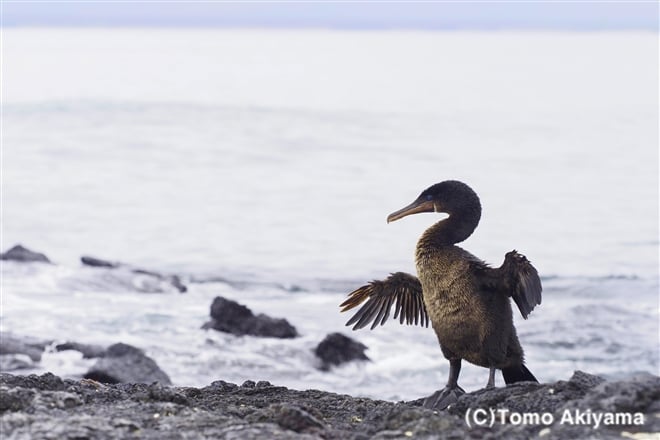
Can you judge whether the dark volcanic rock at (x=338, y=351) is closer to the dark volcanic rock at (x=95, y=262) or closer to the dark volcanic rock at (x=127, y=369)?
the dark volcanic rock at (x=127, y=369)

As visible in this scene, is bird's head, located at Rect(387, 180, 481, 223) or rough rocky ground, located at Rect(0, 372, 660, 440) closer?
rough rocky ground, located at Rect(0, 372, 660, 440)

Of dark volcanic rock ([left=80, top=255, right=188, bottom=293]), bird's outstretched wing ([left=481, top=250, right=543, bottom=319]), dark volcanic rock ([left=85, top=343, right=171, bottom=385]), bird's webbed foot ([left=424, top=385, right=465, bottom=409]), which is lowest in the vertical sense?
bird's webbed foot ([left=424, top=385, right=465, bottom=409])

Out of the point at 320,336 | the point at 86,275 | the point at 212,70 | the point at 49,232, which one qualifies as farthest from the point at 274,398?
the point at 212,70

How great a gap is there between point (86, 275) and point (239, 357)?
612 cm

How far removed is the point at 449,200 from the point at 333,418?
1.91 metres

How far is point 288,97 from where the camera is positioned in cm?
7431

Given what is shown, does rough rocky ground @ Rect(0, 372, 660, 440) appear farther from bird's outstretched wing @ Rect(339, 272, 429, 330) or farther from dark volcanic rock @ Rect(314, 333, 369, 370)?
dark volcanic rock @ Rect(314, 333, 369, 370)

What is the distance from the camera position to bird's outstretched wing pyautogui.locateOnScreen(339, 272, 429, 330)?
9.06m

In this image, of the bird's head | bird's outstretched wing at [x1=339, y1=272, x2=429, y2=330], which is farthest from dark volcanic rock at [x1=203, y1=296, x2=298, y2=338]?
the bird's head

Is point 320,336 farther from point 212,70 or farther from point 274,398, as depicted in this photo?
point 212,70

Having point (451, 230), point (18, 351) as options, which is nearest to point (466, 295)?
point (451, 230)

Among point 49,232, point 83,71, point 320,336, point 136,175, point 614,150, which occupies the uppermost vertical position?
point 83,71

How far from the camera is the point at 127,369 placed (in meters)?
15.9

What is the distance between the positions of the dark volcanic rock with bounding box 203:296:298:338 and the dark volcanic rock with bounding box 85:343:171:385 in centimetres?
300
